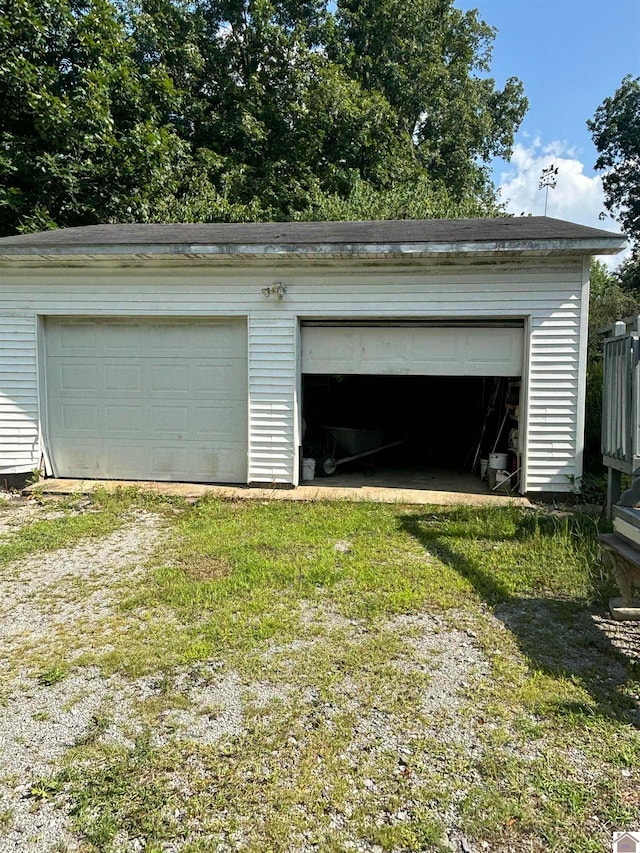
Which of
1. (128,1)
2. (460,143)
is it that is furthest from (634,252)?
(128,1)

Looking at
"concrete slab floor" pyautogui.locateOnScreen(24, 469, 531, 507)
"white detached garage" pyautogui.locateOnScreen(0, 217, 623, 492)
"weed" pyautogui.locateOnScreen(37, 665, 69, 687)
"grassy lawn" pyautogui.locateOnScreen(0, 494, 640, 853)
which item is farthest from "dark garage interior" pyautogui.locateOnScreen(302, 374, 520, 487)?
"weed" pyautogui.locateOnScreen(37, 665, 69, 687)

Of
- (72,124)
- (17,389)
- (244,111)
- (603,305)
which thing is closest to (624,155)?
(603,305)

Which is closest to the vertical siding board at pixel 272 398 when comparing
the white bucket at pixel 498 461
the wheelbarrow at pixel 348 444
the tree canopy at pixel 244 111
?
the wheelbarrow at pixel 348 444

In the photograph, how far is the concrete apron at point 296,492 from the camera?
6.50 m

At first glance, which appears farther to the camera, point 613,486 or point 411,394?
point 411,394

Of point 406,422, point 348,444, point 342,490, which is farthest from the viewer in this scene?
point 406,422

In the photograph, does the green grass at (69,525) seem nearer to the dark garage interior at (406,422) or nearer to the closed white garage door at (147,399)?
the closed white garage door at (147,399)

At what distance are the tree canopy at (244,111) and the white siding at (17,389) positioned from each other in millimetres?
6621

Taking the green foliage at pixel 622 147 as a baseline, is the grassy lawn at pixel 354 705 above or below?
below

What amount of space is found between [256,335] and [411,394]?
5.98 metres

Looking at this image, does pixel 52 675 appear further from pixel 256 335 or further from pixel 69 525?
pixel 256 335

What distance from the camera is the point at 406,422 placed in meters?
11.7

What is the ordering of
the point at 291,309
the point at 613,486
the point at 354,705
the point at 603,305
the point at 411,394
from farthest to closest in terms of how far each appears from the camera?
1. the point at 603,305
2. the point at 411,394
3. the point at 291,309
4. the point at 613,486
5. the point at 354,705

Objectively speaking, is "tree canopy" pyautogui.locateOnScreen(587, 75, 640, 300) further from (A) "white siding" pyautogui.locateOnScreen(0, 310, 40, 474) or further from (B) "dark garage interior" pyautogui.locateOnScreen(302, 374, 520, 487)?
(A) "white siding" pyautogui.locateOnScreen(0, 310, 40, 474)
